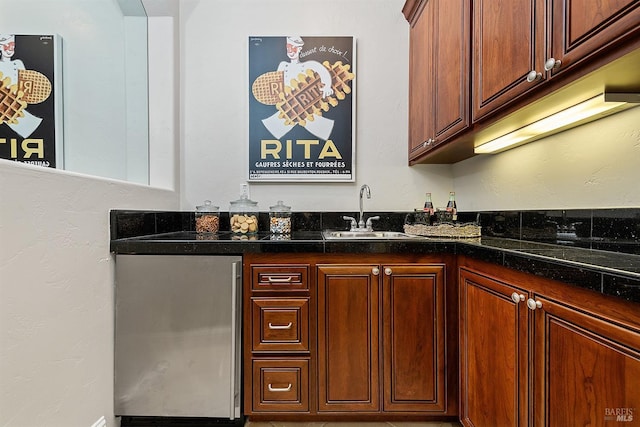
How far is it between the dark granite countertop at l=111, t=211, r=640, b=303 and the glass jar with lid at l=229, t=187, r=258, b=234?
0.41ft

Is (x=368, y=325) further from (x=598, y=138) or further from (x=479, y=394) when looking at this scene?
(x=598, y=138)

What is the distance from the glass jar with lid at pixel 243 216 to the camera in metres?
2.04

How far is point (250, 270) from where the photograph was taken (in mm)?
1542

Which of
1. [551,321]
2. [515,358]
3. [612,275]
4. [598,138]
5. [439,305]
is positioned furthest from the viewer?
[439,305]

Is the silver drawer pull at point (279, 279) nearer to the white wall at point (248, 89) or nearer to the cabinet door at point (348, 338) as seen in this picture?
the cabinet door at point (348, 338)

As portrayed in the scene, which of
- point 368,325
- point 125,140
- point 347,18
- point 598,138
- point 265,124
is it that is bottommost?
point 368,325

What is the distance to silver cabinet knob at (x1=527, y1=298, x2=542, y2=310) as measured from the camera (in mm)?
952

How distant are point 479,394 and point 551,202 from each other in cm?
85

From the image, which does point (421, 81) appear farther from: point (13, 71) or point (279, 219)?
point (13, 71)

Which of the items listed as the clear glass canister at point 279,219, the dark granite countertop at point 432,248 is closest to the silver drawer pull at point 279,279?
the dark granite countertop at point 432,248

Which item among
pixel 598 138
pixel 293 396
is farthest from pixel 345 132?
pixel 293 396

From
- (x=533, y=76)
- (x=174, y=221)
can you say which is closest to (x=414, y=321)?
(x=533, y=76)

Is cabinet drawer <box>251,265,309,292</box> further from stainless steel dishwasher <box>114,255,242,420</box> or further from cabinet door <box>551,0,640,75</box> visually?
cabinet door <box>551,0,640,75</box>

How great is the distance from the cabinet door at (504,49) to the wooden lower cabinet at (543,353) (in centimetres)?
61
